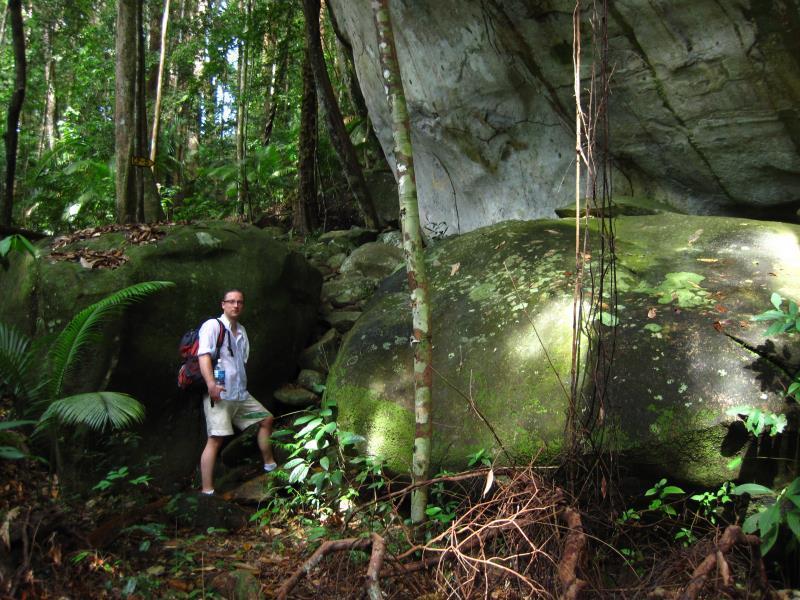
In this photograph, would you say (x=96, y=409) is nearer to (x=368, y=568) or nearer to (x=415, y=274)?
(x=415, y=274)

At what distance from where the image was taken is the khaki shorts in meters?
5.78

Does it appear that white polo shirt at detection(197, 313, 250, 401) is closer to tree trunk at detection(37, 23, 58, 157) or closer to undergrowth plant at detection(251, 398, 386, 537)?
undergrowth plant at detection(251, 398, 386, 537)

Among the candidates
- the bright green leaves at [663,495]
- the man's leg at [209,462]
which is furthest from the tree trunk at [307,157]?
the bright green leaves at [663,495]

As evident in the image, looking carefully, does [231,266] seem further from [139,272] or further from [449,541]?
[449,541]

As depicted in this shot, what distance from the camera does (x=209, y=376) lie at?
5641 mm

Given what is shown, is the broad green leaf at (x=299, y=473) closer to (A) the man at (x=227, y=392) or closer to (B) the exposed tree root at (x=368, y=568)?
(A) the man at (x=227, y=392)

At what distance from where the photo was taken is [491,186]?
8.66m

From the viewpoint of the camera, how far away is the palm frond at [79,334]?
5.35 m

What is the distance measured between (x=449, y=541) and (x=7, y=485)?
336 cm

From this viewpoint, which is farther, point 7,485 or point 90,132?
point 90,132

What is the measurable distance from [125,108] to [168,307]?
3.14m

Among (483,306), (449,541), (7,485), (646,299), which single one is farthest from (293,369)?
(449,541)

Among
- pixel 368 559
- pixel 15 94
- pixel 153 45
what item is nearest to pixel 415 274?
pixel 368 559

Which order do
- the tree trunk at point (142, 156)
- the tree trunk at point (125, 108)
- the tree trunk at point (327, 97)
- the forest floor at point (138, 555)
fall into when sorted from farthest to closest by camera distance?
1. the tree trunk at point (327, 97)
2. the tree trunk at point (142, 156)
3. the tree trunk at point (125, 108)
4. the forest floor at point (138, 555)
